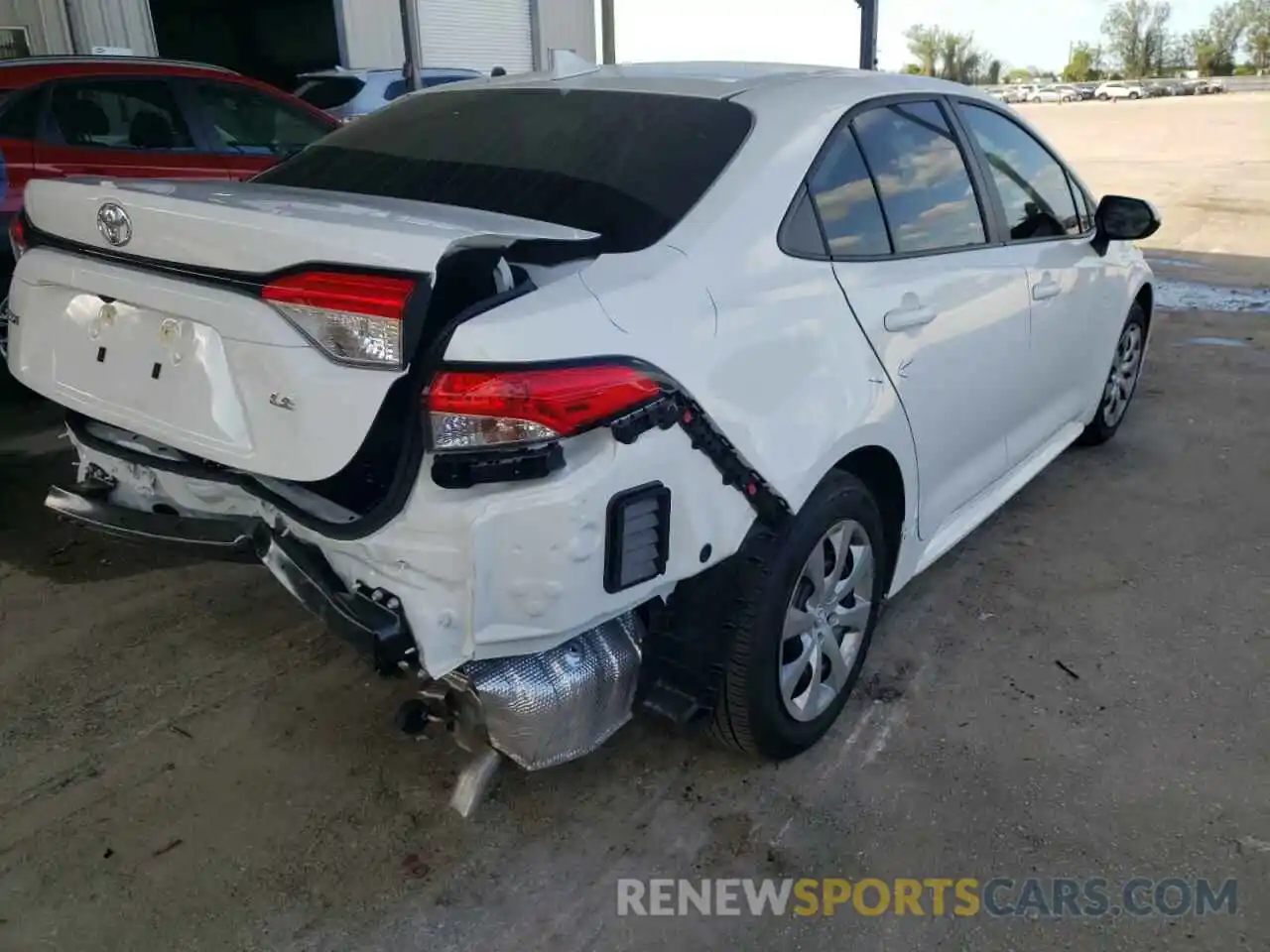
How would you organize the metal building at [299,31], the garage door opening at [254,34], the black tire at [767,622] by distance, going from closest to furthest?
1. the black tire at [767,622]
2. the metal building at [299,31]
3. the garage door opening at [254,34]

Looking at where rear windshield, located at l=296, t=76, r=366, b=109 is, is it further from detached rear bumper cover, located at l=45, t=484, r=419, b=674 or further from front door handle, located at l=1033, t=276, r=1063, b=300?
detached rear bumper cover, located at l=45, t=484, r=419, b=674

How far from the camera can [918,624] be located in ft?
11.2

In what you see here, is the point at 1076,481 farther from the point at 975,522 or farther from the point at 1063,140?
the point at 1063,140

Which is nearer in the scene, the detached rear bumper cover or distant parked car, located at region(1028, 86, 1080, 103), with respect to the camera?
the detached rear bumper cover

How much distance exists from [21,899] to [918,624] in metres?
2.58

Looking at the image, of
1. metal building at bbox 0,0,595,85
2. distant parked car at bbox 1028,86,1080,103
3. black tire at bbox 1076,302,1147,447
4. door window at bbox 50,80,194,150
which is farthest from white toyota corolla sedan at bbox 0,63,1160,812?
distant parked car at bbox 1028,86,1080,103

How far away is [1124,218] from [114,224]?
136 inches

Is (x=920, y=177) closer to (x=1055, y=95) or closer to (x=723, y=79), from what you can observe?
(x=723, y=79)

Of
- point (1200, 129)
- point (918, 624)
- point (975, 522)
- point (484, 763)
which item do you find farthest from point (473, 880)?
point (1200, 129)

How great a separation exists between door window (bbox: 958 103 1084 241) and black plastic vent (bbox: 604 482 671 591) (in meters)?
2.04

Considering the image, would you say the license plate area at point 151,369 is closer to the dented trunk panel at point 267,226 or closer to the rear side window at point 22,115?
the dented trunk panel at point 267,226

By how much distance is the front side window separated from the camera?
2870 mm

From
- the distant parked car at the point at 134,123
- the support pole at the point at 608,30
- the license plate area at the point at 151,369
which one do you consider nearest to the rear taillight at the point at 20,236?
the license plate area at the point at 151,369

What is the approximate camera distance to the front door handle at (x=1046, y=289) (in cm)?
353
